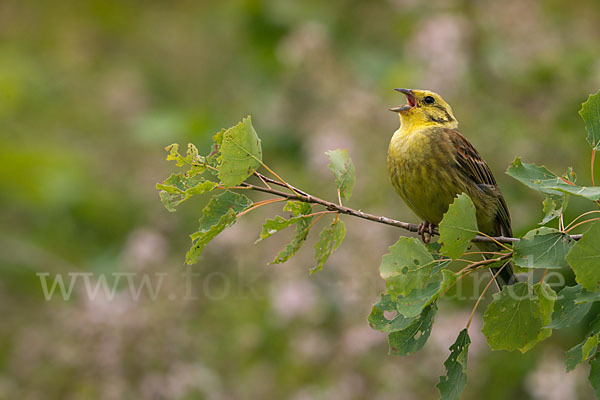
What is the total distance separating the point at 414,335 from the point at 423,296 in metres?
0.19

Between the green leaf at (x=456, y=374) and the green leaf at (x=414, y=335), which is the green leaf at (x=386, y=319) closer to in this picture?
the green leaf at (x=414, y=335)

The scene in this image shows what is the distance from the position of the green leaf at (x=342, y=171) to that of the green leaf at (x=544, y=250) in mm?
572

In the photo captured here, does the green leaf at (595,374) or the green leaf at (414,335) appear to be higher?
the green leaf at (414,335)

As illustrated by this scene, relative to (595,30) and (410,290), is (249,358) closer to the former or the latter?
(410,290)

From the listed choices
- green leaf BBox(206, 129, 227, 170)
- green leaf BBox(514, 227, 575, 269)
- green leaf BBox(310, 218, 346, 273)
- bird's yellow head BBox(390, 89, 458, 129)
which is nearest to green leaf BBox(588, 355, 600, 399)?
green leaf BBox(514, 227, 575, 269)

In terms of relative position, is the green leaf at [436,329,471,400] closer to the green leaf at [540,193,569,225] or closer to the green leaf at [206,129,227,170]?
the green leaf at [540,193,569,225]

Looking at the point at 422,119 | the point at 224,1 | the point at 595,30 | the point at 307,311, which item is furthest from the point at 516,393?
the point at 224,1

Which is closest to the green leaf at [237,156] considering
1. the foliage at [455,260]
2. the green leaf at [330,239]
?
the foliage at [455,260]

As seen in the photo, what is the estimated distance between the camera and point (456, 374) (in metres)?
1.89

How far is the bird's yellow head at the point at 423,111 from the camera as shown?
11.0 ft

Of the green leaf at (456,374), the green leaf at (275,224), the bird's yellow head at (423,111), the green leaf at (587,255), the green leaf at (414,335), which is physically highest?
the bird's yellow head at (423,111)

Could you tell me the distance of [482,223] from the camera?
315 centimetres

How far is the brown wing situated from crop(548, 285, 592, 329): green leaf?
1.27 meters

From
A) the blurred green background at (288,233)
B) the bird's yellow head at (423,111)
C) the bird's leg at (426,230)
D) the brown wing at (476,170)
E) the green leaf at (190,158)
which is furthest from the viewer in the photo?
the blurred green background at (288,233)
